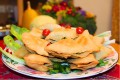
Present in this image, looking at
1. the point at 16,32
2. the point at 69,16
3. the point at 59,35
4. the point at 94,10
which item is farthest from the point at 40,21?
the point at 94,10

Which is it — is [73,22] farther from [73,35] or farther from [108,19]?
[108,19]

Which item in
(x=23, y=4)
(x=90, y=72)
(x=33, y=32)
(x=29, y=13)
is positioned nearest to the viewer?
(x=90, y=72)

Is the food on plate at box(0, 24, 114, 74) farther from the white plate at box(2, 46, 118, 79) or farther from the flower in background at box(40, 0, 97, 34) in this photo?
the flower in background at box(40, 0, 97, 34)

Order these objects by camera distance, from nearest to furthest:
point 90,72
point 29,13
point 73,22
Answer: point 90,72
point 73,22
point 29,13

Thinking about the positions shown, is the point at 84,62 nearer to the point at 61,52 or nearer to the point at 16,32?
the point at 61,52

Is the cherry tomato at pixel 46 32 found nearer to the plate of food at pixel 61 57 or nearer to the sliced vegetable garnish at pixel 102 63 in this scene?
the plate of food at pixel 61 57

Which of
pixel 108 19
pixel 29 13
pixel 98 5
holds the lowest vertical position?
pixel 108 19

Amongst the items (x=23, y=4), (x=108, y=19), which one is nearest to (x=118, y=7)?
(x=108, y=19)
